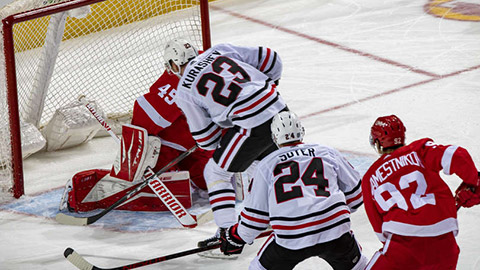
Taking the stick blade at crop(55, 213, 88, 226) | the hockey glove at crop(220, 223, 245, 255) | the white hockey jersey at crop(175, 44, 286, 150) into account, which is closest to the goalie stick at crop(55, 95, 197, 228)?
the stick blade at crop(55, 213, 88, 226)

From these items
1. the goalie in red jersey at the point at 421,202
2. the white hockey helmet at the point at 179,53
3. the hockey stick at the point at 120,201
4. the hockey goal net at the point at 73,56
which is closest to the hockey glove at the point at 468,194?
the goalie in red jersey at the point at 421,202

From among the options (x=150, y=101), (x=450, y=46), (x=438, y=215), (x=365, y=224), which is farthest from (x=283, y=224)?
(x=450, y=46)

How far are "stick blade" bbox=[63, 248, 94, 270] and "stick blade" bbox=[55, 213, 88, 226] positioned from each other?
0.50m

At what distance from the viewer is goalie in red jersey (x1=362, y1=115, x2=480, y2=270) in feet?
8.47

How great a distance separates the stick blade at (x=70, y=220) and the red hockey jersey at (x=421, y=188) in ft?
5.79

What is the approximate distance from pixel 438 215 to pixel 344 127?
7.95 ft

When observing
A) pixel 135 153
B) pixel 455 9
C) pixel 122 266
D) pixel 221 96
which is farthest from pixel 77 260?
pixel 455 9

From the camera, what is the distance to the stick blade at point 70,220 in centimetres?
401

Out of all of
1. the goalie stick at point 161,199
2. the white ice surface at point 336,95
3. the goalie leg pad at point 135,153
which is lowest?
the white ice surface at point 336,95

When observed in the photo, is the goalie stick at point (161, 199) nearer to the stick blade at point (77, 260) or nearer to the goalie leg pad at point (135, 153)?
the goalie leg pad at point (135, 153)

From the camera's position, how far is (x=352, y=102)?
5387 millimetres

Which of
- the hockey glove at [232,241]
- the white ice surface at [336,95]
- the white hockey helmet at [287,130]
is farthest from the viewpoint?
the white ice surface at [336,95]

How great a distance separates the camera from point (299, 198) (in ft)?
8.95

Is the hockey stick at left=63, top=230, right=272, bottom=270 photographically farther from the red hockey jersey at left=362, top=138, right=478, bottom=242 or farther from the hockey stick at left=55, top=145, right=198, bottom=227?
the red hockey jersey at left=362, top=138, right=478, bottom=242
